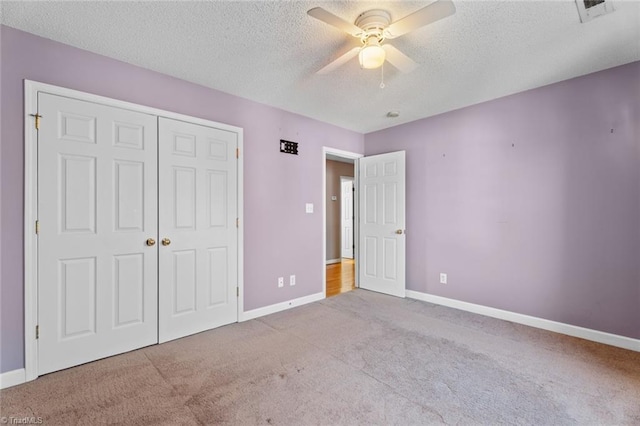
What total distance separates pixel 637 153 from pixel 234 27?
135 inches

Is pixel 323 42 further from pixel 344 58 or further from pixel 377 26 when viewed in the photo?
pixel 377 26

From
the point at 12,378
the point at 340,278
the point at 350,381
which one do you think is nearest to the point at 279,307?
the point at 350,381

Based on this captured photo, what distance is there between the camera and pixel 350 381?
203cm

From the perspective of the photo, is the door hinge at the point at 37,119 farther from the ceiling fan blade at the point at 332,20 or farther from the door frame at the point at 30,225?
the ceiling fan blade at the point at 332,20

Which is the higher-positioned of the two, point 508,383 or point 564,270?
point 564,270

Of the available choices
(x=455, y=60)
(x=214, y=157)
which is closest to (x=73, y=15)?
(x=214, y=157)

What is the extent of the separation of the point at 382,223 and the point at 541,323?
6.92 ft

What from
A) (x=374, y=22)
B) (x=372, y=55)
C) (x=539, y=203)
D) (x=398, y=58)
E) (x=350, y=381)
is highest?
(x=374, y=22)

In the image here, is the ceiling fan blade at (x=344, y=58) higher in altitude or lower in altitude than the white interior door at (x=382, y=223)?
higher

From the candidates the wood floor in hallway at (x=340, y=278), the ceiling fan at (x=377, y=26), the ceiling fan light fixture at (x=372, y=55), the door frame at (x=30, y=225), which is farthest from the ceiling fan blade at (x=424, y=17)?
the wood floor in hallway at (x=340, y=278)

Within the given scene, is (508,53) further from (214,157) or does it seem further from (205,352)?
(205,352)

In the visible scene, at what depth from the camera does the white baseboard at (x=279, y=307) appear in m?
3.22

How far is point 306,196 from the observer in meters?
3.84

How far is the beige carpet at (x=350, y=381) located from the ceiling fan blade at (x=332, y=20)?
2.29 meters
